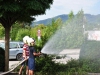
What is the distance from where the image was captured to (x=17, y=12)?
11.7 metres

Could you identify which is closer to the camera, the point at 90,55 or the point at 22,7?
the point at 22,7

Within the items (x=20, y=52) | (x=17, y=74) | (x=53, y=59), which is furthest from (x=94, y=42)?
(x=20, y=52)

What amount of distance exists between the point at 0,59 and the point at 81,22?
4.47 metres

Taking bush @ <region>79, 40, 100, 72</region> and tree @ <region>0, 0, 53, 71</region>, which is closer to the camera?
tree @ <region>0, 0, 53, 71</region>

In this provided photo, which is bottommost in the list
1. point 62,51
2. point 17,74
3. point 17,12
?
point 17,74

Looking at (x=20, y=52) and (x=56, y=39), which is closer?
(x=56, y=39)

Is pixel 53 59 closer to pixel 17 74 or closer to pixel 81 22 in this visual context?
pixel 17 74

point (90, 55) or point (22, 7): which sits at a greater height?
point (22, 7)

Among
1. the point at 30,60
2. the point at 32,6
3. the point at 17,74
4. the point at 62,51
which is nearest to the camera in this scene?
the point at 30,60

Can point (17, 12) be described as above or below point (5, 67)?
above

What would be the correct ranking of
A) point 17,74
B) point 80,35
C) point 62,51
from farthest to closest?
point 80,35 → point 62,51 → point 17,74

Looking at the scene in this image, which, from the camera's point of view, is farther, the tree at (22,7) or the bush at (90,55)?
the bush at (90,55)

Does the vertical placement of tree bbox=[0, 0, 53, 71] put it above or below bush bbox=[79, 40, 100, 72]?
above

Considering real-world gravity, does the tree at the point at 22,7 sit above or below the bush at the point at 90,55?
above
